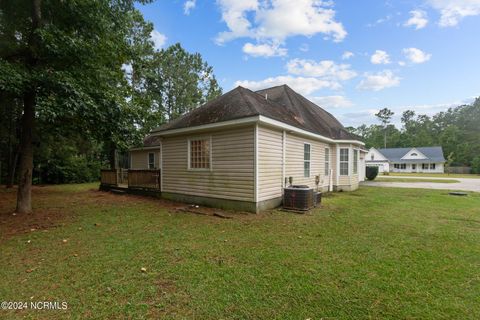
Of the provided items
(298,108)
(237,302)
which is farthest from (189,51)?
(237,302)

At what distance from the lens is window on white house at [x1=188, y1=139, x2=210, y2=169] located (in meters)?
8.22

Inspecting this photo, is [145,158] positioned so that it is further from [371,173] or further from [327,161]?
[371,173]

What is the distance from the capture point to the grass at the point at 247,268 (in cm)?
249

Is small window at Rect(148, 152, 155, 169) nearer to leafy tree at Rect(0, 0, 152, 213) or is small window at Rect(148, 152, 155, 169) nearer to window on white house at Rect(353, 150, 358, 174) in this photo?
leafy tree at Rect(0, 0, 152, 213)

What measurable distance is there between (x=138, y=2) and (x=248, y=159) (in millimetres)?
6670

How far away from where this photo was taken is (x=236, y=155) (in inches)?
291

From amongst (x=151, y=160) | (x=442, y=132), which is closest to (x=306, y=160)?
(x=151, y=160)

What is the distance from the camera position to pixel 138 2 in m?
7.80

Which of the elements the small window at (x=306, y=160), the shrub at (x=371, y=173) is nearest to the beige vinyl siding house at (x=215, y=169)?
the small window at (x=306, y=160)

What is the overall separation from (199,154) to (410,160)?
49030 mm

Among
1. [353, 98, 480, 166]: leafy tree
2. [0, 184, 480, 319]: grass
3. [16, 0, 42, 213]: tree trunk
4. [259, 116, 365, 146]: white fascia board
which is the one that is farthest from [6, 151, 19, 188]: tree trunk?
[353, 98, 480, 166]: leafy tree

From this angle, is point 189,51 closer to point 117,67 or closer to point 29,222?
point 117,67

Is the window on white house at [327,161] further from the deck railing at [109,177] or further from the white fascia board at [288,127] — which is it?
the deck railing at [109,177]

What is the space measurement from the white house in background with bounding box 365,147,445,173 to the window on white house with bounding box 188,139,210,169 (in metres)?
40.3
